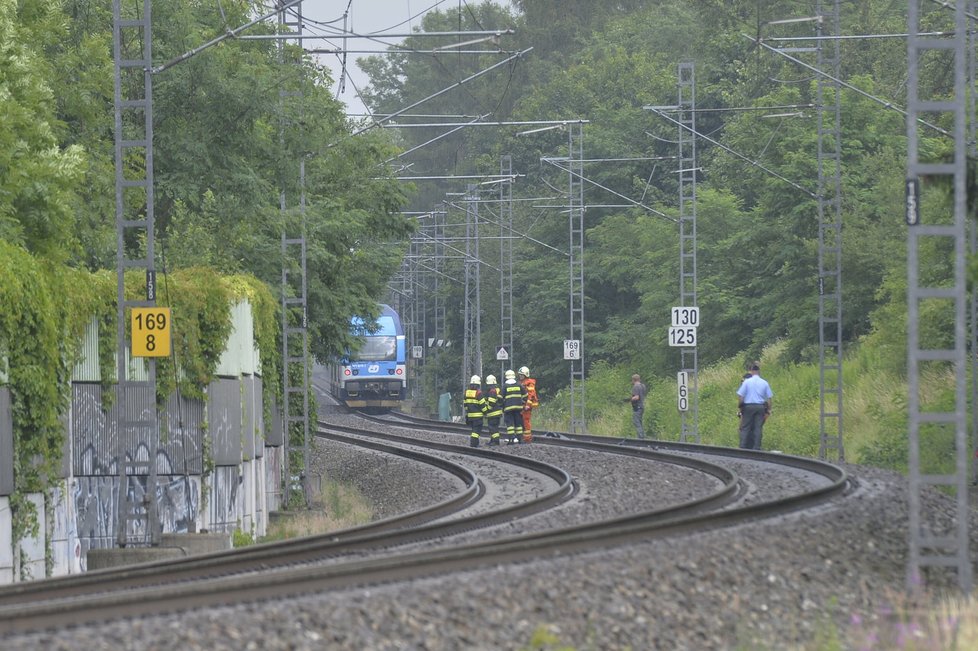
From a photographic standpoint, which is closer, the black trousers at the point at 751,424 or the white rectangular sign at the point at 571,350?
the black trousers at the point at 751,424

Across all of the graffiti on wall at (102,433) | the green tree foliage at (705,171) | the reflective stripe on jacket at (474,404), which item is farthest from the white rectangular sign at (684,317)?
the graffiti on wall at (102,433)

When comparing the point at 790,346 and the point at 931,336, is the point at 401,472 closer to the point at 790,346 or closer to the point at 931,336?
the point at 931,336

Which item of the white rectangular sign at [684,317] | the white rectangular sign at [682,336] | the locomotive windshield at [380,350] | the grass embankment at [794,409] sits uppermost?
the white rectangular sign at [684,317]

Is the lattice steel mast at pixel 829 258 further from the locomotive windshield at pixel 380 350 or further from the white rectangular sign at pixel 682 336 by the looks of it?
the locomotive windshield at pixel 380 350

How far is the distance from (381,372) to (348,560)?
61158 millimetres

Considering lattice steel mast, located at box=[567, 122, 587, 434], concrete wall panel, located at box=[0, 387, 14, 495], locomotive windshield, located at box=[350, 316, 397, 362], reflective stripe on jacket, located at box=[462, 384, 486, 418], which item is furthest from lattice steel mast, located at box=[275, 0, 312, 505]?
locomotive windshield, located at box=[350, 316, 397, 362]

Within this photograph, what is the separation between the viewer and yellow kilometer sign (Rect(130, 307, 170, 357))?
2194cm

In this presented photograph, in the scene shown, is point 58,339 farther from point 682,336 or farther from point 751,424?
point 682,336

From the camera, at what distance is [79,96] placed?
32.3 metres

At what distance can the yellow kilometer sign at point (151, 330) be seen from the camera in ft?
72.0

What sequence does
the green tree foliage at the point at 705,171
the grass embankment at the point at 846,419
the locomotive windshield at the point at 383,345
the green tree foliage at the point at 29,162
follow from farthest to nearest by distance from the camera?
the locomotive windshield at the point at 383,345, the green tree foliage at the point at 705,171, the green tree foliage at the point at 29,162, the grass embankment at the point at 846,419

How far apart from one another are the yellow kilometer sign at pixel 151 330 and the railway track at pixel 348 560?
11.8 ft

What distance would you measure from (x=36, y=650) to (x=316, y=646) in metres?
1.67

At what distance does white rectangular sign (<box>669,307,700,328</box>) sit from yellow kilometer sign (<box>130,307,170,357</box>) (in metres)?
22.3
